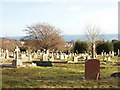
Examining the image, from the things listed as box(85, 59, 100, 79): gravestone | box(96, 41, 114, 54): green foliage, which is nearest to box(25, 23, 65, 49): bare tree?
box(96, 41, 114, 54): green foliage

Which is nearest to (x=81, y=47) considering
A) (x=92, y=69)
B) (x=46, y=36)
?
(x=46, y=36)

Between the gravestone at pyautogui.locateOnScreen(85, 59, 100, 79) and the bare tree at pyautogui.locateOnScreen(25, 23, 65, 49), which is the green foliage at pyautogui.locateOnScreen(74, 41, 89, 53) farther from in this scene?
the gravestone at pyautogui.locateOnScreen(85, 59, 100, 79)

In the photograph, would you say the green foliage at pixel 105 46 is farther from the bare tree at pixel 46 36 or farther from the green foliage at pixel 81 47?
the bare tree at pixel 46 36

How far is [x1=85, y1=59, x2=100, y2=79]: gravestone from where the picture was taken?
10531 millimetres

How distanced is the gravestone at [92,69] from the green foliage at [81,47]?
27593 mm

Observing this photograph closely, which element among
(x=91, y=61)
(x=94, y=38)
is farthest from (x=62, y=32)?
(x=91, y=61)

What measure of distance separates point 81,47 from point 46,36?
7.61 m

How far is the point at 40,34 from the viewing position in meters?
35.0

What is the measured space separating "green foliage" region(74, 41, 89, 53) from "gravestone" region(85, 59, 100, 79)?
27.6 meters

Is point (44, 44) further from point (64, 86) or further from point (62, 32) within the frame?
point (64, 86)

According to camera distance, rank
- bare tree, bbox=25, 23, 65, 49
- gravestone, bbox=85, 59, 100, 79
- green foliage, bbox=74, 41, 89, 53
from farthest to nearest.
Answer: green foliage, bbox=74, 41, 89, 53 < bare tree, bbox=25, 23, 65, 49 < gravestone, bbox=85, 59, 100, 79

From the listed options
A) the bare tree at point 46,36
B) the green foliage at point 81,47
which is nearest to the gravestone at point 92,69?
the bare tree at point 46,36

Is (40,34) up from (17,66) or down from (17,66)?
up

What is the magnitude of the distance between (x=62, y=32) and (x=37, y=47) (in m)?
5.26
